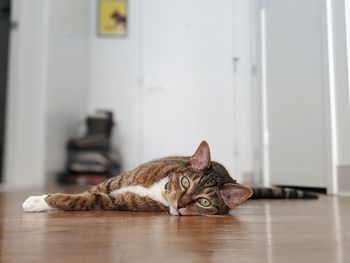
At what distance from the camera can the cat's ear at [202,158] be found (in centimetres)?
93

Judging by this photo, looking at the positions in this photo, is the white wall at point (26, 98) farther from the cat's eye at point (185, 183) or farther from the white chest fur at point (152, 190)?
the cat's eye at point (185, 183)

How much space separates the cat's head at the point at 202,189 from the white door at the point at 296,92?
0.44m

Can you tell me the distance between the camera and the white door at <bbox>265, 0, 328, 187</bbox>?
3.68 ft

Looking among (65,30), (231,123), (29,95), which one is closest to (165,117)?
(231,123)

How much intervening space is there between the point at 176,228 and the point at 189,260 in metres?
0.26

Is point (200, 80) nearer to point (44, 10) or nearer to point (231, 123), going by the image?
point (231, 123)

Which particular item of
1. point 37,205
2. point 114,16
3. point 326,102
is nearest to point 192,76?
Result: point 326,102

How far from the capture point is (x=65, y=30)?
3.14m

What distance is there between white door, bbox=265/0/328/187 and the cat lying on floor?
45 cm

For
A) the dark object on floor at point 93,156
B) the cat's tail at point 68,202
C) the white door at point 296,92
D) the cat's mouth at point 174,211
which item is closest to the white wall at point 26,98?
the dark object on floor at point 93,156

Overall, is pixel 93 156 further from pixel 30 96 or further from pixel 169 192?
pixel 169 192

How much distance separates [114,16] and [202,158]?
6.69ft

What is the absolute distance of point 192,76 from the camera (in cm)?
130

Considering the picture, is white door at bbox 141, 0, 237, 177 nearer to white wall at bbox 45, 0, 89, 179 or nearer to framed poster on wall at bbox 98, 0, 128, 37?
framed poster on wall at bbox 98, 0, 128, 37
